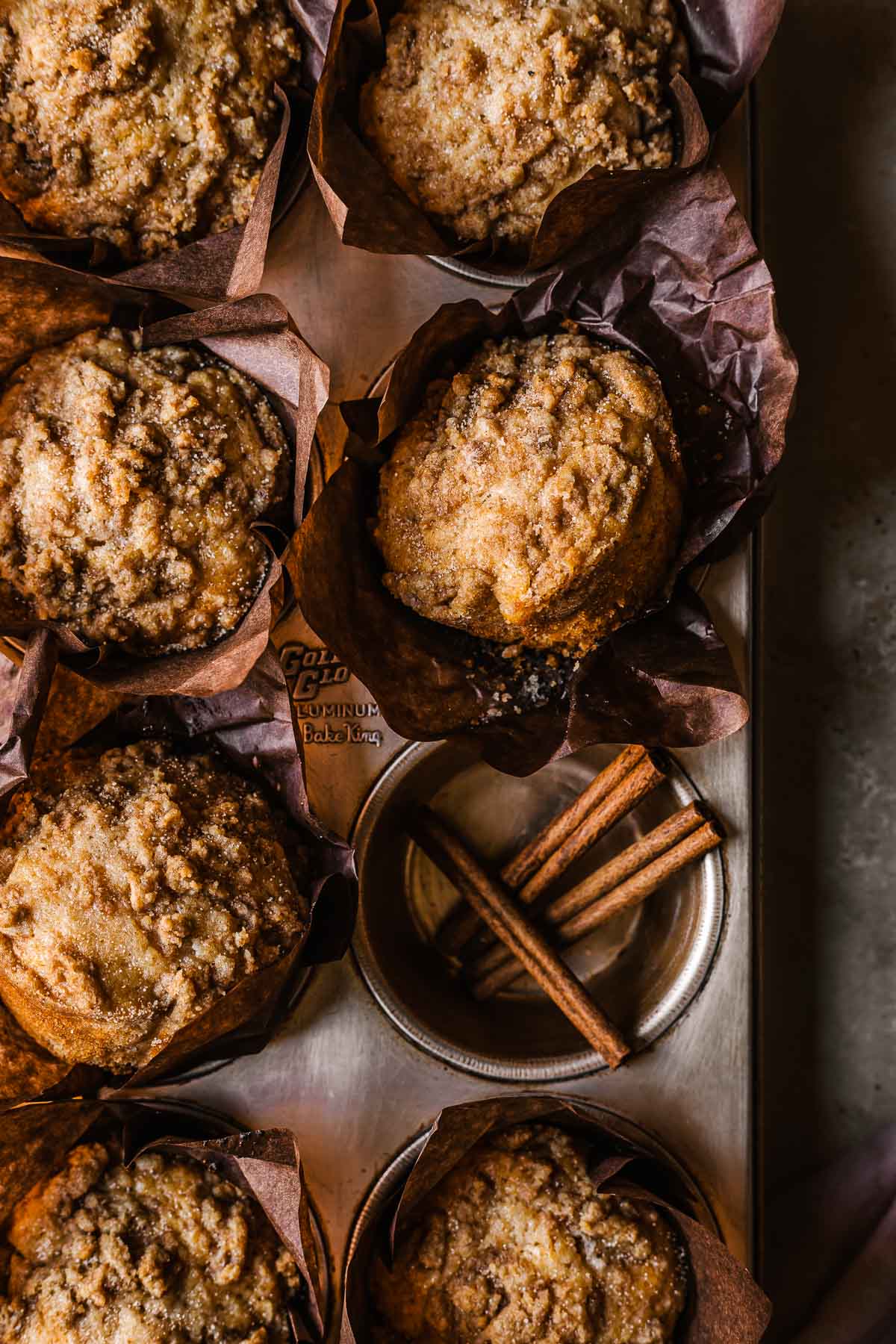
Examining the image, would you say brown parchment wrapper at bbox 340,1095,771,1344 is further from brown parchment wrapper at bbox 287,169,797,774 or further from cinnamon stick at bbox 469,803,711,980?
brown parchment wrapper at bbox 287,169,797,774

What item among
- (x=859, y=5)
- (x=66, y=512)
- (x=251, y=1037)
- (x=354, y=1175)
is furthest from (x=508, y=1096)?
(x=859, y=5)

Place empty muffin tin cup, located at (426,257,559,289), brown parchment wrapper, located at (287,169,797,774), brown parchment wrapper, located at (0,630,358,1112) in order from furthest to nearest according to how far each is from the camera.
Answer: empty muffin tin cup, located at (426,257,559,289)
brown parchment wrapper, located at (287,169,797,774)
brown parchment wrapper, located at (0,630,358,1112)

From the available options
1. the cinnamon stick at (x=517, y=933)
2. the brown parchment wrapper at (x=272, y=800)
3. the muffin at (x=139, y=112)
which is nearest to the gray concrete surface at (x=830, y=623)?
the cinnamon stick at (x=517, y=933)

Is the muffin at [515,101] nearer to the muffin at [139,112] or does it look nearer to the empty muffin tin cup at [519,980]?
the muffin at [139,112]

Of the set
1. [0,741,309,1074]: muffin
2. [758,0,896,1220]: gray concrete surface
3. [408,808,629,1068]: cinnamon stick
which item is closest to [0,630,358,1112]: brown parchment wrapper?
[0,741,309,1074]: muffin

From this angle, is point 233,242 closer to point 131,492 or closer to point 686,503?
point 131,492

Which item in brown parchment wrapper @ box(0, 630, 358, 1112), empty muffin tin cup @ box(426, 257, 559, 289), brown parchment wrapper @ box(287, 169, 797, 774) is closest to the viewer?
brown parchment wrapper @ box(0, 630, 358, 1112)

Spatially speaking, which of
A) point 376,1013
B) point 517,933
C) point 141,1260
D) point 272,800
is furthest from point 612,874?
point 141,1260

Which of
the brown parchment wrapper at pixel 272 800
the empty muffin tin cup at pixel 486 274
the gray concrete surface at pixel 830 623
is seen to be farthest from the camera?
the gray concrete surface at pixel 830 623
